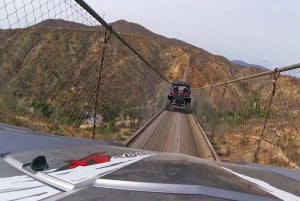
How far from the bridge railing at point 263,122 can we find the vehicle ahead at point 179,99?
1188 cm

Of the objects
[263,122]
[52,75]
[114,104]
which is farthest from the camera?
[114,104]

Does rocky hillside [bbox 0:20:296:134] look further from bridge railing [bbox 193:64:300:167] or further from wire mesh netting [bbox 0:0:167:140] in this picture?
bridge railing [bbox 193:64:300:167]

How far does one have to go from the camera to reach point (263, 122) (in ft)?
21.9

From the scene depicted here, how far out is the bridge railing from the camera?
540 cm

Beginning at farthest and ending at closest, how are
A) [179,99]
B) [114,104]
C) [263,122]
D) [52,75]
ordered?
[179,99] → [114,104] → [263,122] → [52,75]

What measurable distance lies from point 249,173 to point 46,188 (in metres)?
1.15

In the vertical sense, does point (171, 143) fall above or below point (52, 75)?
below

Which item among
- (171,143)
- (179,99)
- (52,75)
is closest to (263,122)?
(171,143)

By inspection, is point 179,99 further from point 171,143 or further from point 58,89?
point 58,89

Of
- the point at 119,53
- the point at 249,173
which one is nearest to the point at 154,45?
the point at 119,53

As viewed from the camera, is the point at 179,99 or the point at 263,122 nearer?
the point at 263,122

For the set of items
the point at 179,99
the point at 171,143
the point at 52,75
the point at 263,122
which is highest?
the point at 179,99

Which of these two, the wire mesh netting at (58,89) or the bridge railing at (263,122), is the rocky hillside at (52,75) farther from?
the bridge railing at (263,122)

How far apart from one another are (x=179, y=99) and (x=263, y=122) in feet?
59.5
